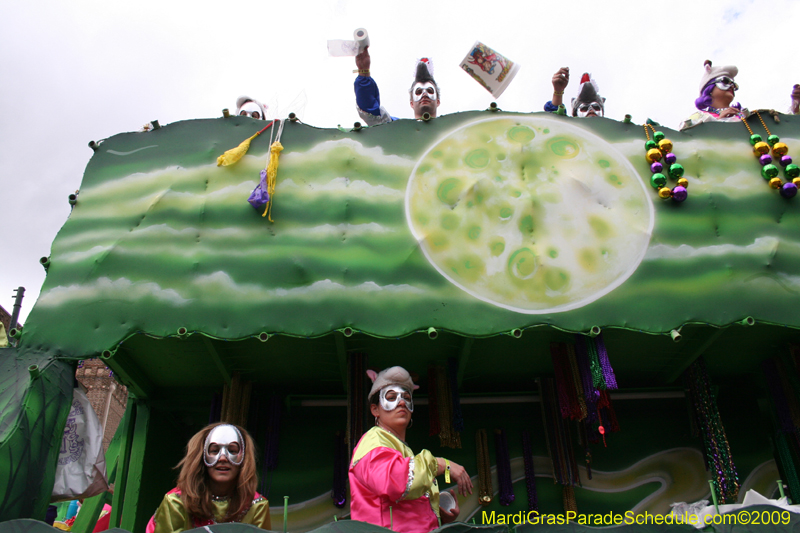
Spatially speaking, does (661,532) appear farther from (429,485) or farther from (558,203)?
(558,203)

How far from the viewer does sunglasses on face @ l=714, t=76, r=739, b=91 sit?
5531 mm

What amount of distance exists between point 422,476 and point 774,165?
135 inches

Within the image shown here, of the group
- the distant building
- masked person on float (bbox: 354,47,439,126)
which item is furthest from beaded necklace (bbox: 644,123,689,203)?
the distant building

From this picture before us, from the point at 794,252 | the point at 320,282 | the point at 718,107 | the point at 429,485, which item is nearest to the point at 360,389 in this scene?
the point at 320,282

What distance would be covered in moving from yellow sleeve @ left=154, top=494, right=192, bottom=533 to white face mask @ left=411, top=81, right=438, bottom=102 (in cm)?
383

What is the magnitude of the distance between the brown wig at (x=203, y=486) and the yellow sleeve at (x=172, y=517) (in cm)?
3

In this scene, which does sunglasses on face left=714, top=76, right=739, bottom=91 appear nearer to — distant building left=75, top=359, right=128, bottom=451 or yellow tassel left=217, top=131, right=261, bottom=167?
yellow tassel left=217, top=131, right=261, bottom=167

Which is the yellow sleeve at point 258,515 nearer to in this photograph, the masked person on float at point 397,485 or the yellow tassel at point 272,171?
the masked person on float at point 397,485

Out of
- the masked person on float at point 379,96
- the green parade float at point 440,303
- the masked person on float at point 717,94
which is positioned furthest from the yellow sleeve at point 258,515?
the masked person on float at point 717,94

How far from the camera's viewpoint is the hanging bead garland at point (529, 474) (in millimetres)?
4801

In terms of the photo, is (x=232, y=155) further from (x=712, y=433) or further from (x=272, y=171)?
(x=712, y=433)

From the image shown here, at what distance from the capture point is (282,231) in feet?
13.7

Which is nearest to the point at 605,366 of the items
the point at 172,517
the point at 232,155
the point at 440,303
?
the point at 440,303

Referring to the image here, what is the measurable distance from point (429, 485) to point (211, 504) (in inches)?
46.9
